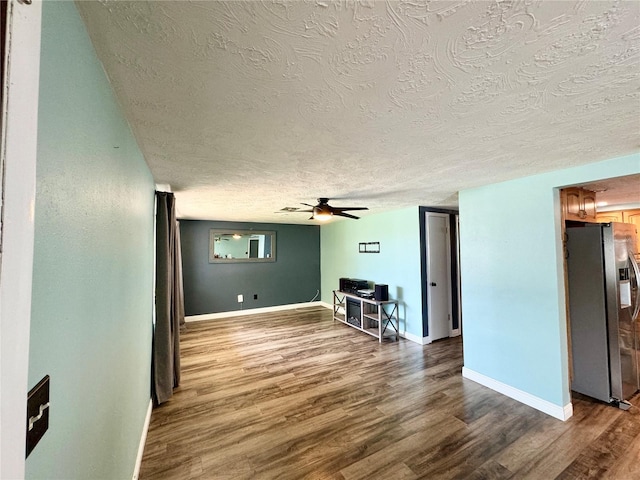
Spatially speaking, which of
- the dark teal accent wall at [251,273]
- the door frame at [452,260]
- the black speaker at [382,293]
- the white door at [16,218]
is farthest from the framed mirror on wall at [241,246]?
the white door at [16,218]

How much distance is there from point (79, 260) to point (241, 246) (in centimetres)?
520

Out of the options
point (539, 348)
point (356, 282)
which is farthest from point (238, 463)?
point (356, 282)

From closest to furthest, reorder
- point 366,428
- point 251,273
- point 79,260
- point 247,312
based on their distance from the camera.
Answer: point 79,260, point 366,428, point 247,312, point 251,273

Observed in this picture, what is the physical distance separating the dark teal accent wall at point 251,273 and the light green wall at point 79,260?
424 cm

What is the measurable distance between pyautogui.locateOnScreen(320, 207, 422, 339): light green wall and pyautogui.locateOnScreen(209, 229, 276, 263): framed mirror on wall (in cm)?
149

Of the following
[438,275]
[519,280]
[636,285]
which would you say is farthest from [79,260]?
[438,275]

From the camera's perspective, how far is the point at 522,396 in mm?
2480

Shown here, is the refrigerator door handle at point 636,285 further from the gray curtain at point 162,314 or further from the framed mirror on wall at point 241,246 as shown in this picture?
the framed mirror on wall at point 241,246

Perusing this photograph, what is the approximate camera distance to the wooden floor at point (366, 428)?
5.73 ft

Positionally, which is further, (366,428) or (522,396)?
(522,396)

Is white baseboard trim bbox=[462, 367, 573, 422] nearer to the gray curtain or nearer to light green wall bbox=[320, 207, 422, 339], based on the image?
light green wall bbox=[320, 207, 422, 339]

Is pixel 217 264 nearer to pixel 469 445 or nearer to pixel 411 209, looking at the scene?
pixel 411 209

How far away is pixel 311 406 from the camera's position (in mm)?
2432

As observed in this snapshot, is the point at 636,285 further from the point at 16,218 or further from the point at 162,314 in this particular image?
the point at 162,314
